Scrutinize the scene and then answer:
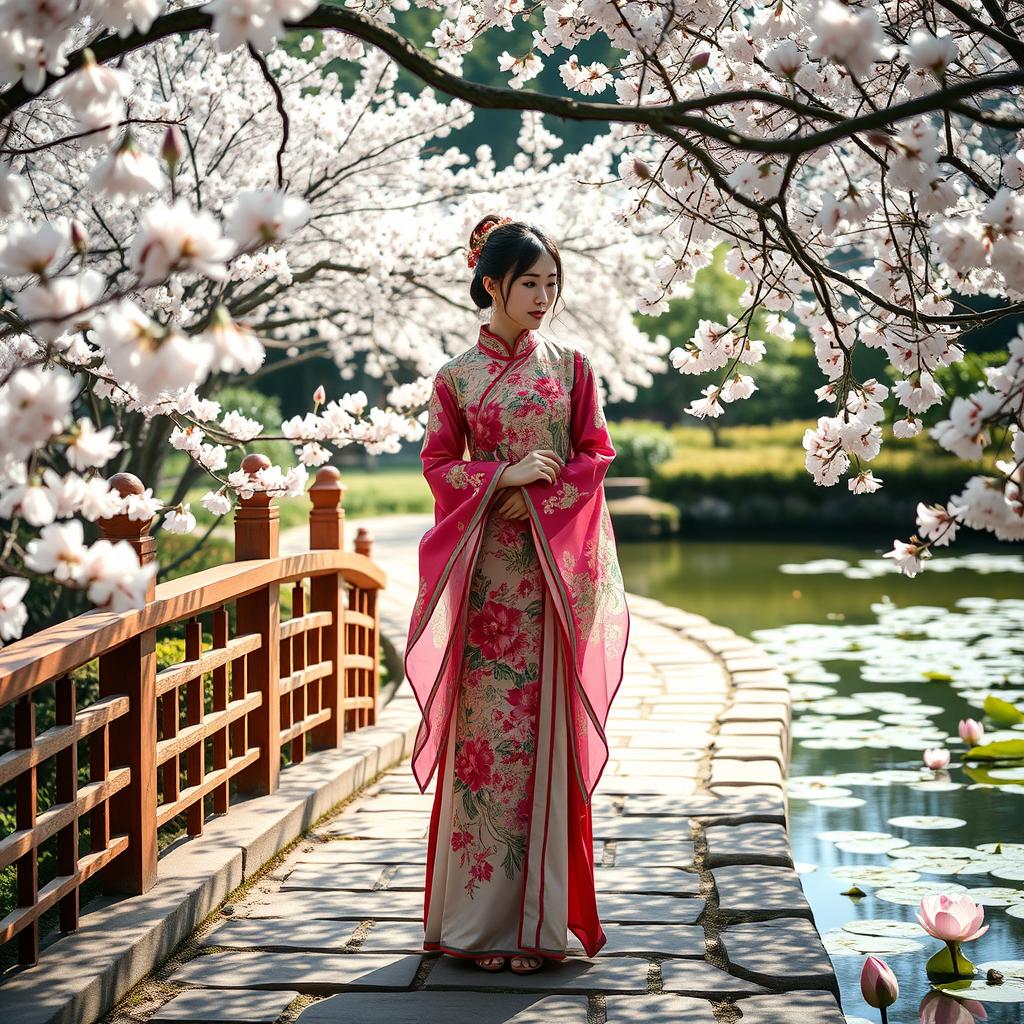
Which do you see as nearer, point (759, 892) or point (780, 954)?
point (780, 954)

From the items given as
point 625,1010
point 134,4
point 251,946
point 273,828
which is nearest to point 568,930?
point 625,1010

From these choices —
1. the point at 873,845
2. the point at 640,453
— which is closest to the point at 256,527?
the point at 873,845

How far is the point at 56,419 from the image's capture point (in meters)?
1.64

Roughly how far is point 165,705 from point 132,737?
28cm

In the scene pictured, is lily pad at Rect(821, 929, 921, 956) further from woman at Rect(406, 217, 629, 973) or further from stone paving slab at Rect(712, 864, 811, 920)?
woman at Rect(406, 217, 629, 973)

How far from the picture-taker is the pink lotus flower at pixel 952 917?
2.86 metres

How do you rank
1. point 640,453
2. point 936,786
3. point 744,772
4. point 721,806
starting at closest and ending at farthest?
1. point 721,806
2. point 744,772
3. point 936,786
4. point 640,453

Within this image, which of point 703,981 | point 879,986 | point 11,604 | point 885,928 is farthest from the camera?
point 885,928

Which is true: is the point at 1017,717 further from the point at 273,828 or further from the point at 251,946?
the point at 251,946

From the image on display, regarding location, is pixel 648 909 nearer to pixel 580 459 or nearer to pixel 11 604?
pixel 580 459

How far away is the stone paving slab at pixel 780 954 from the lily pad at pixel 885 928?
1.45ft

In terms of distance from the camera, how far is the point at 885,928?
3.52m

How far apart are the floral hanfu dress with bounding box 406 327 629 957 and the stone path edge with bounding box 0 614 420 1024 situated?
0.62 meters

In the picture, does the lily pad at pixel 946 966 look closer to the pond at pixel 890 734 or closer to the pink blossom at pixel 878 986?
the pond at pixel 890 734
